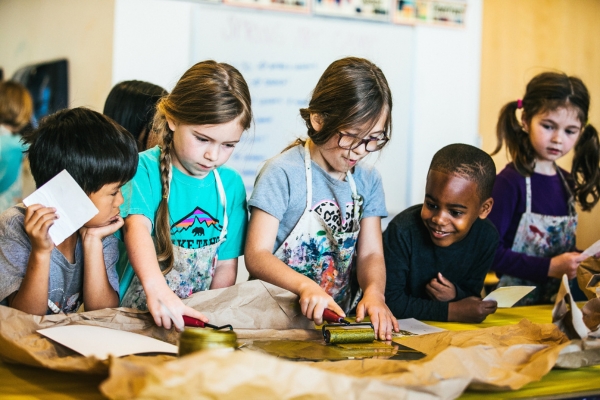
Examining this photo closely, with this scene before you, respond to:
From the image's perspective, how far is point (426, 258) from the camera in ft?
5.14

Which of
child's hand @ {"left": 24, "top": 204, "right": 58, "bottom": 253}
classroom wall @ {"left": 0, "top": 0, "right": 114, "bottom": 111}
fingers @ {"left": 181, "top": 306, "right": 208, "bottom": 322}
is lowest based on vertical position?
fingers @ {"left": 181, "top": 306, "right": 208, "bottom": 322}

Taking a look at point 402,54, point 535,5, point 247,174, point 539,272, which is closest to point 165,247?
point 539,272

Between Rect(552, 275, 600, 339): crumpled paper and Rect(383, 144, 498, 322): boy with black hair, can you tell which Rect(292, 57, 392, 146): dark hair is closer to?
Rect(383, 144, 498, 322): boy with black hair

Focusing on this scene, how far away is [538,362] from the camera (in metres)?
0.90

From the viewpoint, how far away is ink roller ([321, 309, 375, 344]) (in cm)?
107

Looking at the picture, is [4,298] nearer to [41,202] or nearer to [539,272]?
[41,202]

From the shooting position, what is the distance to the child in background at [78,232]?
112 centimetres

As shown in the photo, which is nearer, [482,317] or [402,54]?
[482,317]

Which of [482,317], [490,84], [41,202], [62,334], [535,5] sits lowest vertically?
[482,317]

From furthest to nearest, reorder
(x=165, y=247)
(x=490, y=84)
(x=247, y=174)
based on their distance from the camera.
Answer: (x=490, y=84), (x=247, y=174), (x=165, y=247)

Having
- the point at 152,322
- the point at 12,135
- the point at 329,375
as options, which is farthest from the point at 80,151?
the point at 12,135

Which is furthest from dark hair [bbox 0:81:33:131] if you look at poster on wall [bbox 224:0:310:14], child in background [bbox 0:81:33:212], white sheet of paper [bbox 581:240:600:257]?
white sheet of paper [bbox 581:240:600:257]

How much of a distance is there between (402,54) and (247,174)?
958 mm

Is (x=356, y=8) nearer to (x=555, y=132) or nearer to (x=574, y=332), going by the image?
(x=555, y=132)
